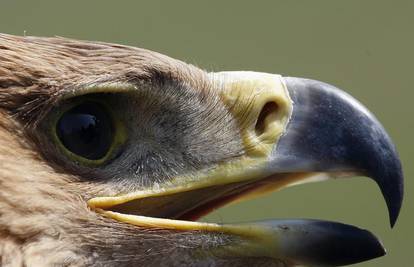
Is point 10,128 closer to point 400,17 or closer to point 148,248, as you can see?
point 148,248

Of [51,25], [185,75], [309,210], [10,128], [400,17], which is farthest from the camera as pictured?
[400,17]

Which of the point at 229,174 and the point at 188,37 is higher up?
the point at 229,174

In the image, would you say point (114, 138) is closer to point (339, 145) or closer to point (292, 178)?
point (292, 178)

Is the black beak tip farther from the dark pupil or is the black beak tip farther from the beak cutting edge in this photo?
the dark pupil

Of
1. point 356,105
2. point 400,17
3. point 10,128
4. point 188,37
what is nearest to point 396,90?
point 400,17

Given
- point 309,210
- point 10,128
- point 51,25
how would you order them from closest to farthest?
point 10,128, point 309,210, point 51,25

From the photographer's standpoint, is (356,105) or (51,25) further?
(51,25)

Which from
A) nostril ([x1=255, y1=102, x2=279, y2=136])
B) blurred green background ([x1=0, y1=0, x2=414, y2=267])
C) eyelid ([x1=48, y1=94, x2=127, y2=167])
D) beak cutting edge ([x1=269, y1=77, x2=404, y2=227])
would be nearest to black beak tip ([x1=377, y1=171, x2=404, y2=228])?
beak cutting edge ([x1=269, y1=77, x2=404, y2=227])

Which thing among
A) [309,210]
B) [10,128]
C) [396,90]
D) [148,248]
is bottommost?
[309,210]

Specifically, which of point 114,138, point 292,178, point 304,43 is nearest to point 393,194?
point 292,178
